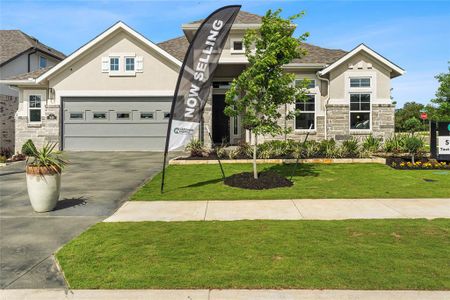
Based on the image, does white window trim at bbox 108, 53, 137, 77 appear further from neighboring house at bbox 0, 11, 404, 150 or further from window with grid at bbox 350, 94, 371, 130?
window with grid at bbox 350, 94, 371, 130

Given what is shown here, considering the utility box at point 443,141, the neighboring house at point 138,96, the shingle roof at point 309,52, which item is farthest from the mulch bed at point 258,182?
the shingle roof at point 309,52

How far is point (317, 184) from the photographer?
1107 cm

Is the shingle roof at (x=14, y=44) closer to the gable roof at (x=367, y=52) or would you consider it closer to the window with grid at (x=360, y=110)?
the gable roof at (x=367, y=52)

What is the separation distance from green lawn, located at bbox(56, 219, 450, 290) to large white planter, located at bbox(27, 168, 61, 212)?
1.80 m

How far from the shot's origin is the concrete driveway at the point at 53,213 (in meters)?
4.79

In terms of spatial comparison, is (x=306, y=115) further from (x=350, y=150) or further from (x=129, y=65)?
(x=129, y=65)

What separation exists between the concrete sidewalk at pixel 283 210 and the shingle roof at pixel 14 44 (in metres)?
22.5

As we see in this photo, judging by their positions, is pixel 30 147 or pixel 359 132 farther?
pixel 359 132

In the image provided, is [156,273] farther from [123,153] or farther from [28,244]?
[123,153]

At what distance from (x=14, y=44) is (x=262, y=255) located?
97.7 ft

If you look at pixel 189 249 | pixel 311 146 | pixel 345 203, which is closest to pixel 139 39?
pixel 311 146

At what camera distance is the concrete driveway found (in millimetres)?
4789

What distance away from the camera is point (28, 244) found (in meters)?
5.81

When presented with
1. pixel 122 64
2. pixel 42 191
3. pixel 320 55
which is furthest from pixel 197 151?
pixel 320 55
